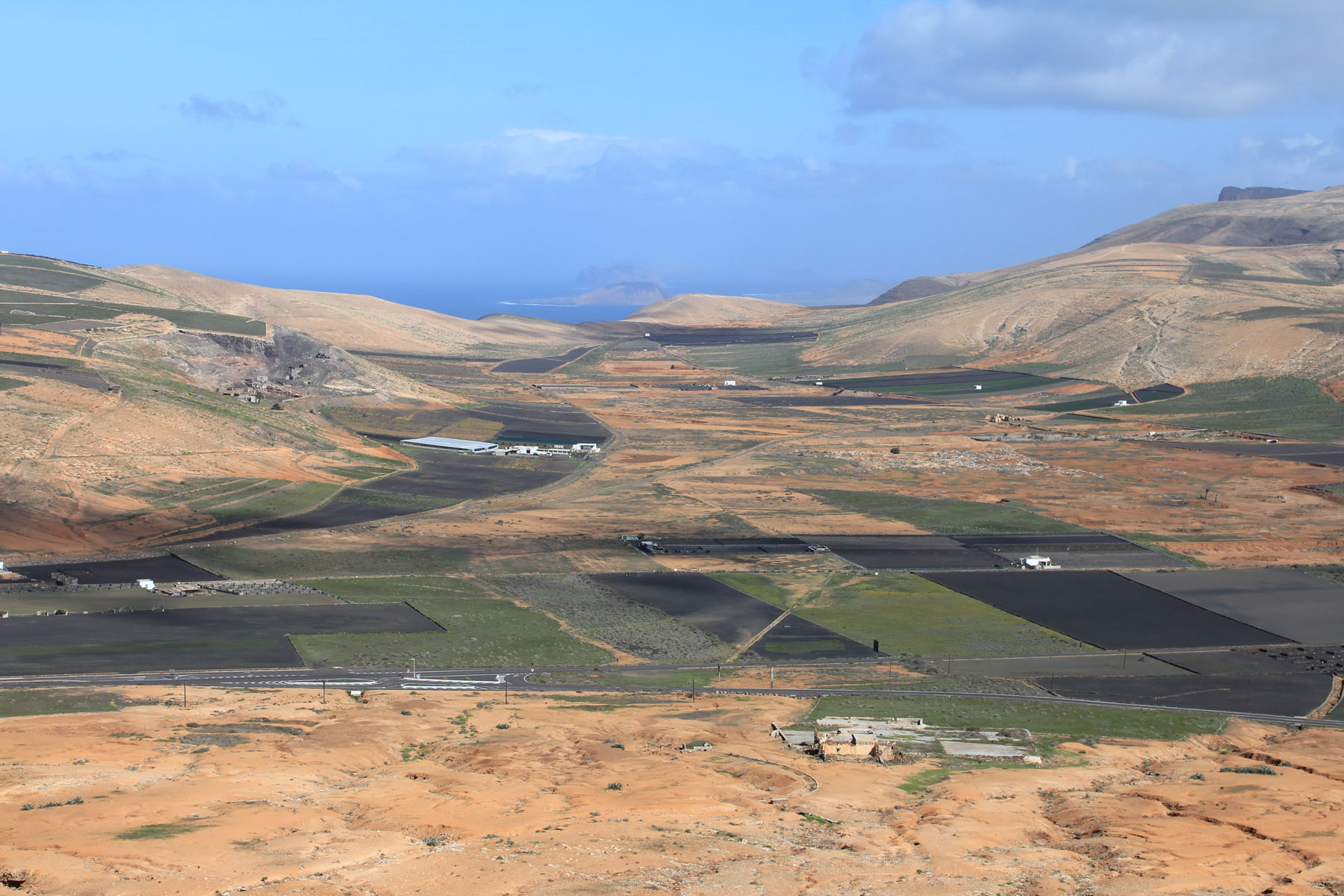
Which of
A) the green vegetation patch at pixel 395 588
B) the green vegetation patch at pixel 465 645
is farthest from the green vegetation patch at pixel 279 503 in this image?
the green vegetation patch at pixel 465 645

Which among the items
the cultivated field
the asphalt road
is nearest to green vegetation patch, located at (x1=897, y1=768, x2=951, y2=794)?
the asphalt road

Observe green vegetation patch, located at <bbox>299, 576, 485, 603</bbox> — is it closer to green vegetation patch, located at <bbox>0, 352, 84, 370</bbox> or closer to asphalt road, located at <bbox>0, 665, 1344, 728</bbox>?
asphalt road, located at <bbox>0, 665, 1344, 728</bbox>

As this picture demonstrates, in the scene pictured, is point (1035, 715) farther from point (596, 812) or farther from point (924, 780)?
Answer: point (596, 812)

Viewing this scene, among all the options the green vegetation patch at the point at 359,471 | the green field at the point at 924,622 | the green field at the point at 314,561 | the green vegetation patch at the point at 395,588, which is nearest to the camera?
the green field at the point at 924,622

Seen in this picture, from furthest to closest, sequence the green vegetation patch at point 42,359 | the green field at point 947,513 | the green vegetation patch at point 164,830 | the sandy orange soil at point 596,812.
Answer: the green vegetation patch at point 42,359
the green field at point 947,513
the green vegetation patch at point 164,830
the sandy orange soil at point 596,812

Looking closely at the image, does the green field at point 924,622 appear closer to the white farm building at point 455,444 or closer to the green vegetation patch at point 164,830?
the green vegetation patch at point 164,830

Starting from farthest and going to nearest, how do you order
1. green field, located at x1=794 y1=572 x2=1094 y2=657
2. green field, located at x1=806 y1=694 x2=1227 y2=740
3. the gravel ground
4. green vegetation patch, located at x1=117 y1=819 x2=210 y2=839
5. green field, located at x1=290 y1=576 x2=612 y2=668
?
green field, located at x1=794 y1=572 x2=1094 y2=657
the gravel ground
green field, located at x1=290 y1=576 x2=612 y2=668
green field, located at x1=806 y1=694 x2=1227 y2=740
green vegetation patch, located at x1=117 y1=819 x2=210 y2=839

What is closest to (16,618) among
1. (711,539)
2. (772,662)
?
(772,662)
